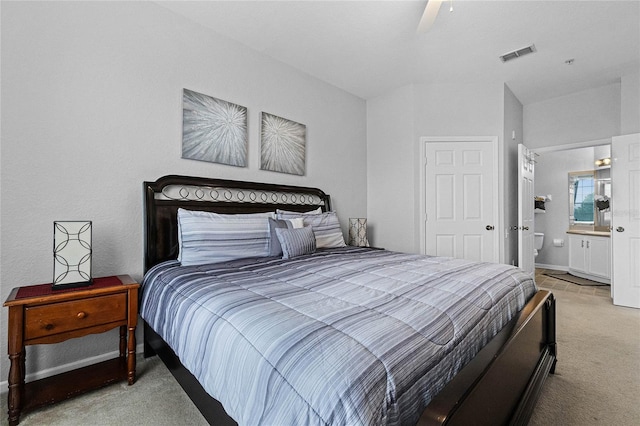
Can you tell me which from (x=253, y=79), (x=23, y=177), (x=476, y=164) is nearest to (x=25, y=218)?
(x=23, y=177)

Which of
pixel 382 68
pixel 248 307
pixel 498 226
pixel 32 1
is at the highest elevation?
pixel 382 68

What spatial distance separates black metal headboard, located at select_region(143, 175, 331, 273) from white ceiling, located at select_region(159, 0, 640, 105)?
4.67 ft

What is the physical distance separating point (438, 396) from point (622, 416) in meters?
1.62

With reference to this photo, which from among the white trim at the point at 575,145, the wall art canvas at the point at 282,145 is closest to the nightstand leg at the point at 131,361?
the wall art canvas at the point at 282,145

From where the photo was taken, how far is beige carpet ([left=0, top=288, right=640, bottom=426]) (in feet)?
5.07

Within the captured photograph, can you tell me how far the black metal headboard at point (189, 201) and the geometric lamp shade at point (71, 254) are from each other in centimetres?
47

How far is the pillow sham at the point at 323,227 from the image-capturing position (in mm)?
2863

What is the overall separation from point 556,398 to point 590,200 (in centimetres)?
551

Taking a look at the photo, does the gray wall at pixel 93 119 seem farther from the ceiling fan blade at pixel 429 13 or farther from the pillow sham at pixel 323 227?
the ceiling fan blade at pixel 429 13

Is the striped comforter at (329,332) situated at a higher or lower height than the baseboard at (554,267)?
higher

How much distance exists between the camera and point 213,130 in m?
2.67

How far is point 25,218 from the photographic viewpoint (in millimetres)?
1826

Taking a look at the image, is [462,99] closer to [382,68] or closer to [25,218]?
[382,68]

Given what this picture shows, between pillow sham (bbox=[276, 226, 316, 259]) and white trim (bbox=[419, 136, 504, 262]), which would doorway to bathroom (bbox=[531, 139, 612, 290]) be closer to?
white trim (bbox=[419, 136, 504, 262])
